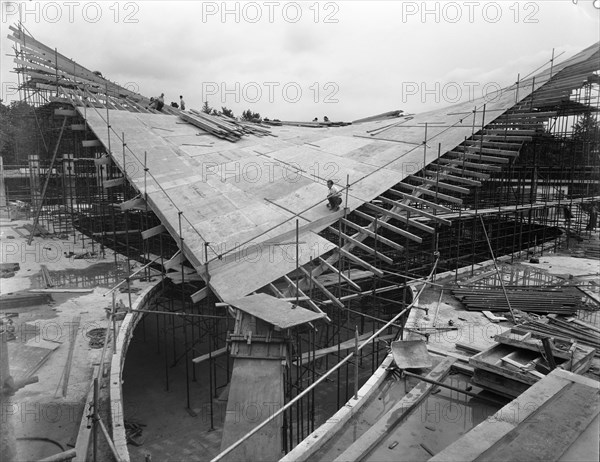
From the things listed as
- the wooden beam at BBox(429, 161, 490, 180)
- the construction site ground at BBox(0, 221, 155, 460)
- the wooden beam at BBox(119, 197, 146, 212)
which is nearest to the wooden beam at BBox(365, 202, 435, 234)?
the wooden beam at BBox(429, 161, 490, 180)

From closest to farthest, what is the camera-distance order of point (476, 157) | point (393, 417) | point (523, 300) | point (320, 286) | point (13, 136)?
point (393, 417) < point (320, 286) < point (523, 300) < point (476, 157) < point (13, 136)

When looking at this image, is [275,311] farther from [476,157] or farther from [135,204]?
[476,157]

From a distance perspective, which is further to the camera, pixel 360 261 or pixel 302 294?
pixel 360 261

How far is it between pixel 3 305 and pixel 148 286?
3.69 m

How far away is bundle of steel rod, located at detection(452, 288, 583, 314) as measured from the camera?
1148 centimetres

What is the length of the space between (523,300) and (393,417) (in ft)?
22.8

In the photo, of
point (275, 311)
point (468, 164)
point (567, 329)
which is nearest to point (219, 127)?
point (468, 164)

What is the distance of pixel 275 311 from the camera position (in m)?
8.86

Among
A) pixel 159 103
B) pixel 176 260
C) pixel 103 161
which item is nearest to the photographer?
pixel 176 260

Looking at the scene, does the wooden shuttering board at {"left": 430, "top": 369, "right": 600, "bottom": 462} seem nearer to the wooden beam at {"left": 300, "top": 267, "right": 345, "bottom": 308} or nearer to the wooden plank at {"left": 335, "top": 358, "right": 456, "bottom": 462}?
the wooden plank at {"left": 335, "top": 358, "right": 456, "bottom": 462}

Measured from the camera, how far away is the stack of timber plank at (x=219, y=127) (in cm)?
2091

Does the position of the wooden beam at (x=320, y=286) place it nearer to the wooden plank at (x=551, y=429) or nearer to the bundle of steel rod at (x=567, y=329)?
the bundle of steel rod at (x=567, y=329)

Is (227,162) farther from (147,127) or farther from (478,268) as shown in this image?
(478,268)

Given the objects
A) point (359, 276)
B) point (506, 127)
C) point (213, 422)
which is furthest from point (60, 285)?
point (506, 127)
